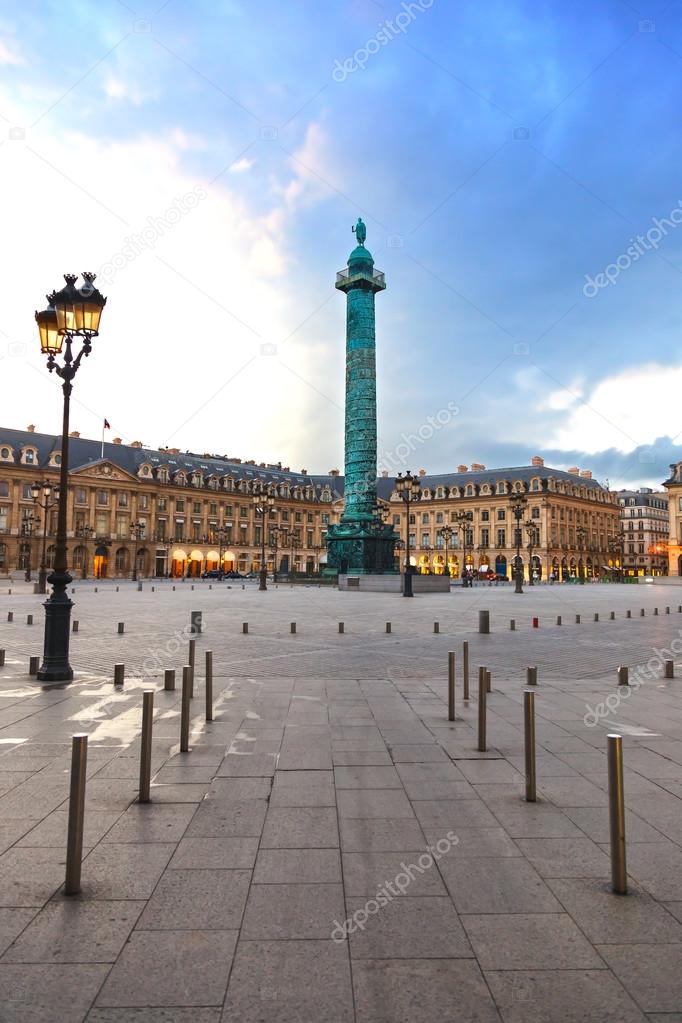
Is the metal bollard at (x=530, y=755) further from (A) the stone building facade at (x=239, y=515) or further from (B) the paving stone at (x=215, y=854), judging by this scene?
→ (A) the stone building facade at (x=239, y=515)

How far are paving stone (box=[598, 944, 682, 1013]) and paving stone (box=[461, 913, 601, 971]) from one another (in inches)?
4.1

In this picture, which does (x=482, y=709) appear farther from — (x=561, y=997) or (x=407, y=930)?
(x=561, y=997)

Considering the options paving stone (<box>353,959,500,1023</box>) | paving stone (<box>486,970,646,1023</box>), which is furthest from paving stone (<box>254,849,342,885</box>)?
paving stone (<box>486,970,646,1023</box>)

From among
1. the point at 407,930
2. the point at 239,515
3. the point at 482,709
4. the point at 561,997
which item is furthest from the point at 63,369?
the point at 239,515

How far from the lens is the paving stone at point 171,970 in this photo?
3021mm

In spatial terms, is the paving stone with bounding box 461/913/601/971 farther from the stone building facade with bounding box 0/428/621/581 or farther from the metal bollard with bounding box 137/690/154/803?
the stone building facade with bounding box 0/428/621/581

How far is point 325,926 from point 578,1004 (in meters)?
1.31

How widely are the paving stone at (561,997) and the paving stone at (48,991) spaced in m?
1.84

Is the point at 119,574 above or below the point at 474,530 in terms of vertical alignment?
below

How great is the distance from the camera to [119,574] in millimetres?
90812

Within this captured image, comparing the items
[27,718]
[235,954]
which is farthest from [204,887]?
[27,718]

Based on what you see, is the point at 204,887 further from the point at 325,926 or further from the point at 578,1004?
the point at 578,1004

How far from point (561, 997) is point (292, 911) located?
4.80 feet

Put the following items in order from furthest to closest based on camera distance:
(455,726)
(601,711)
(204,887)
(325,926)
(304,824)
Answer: (601,711) < (455,726) < (304,824) < (204,887) < (325,926)
